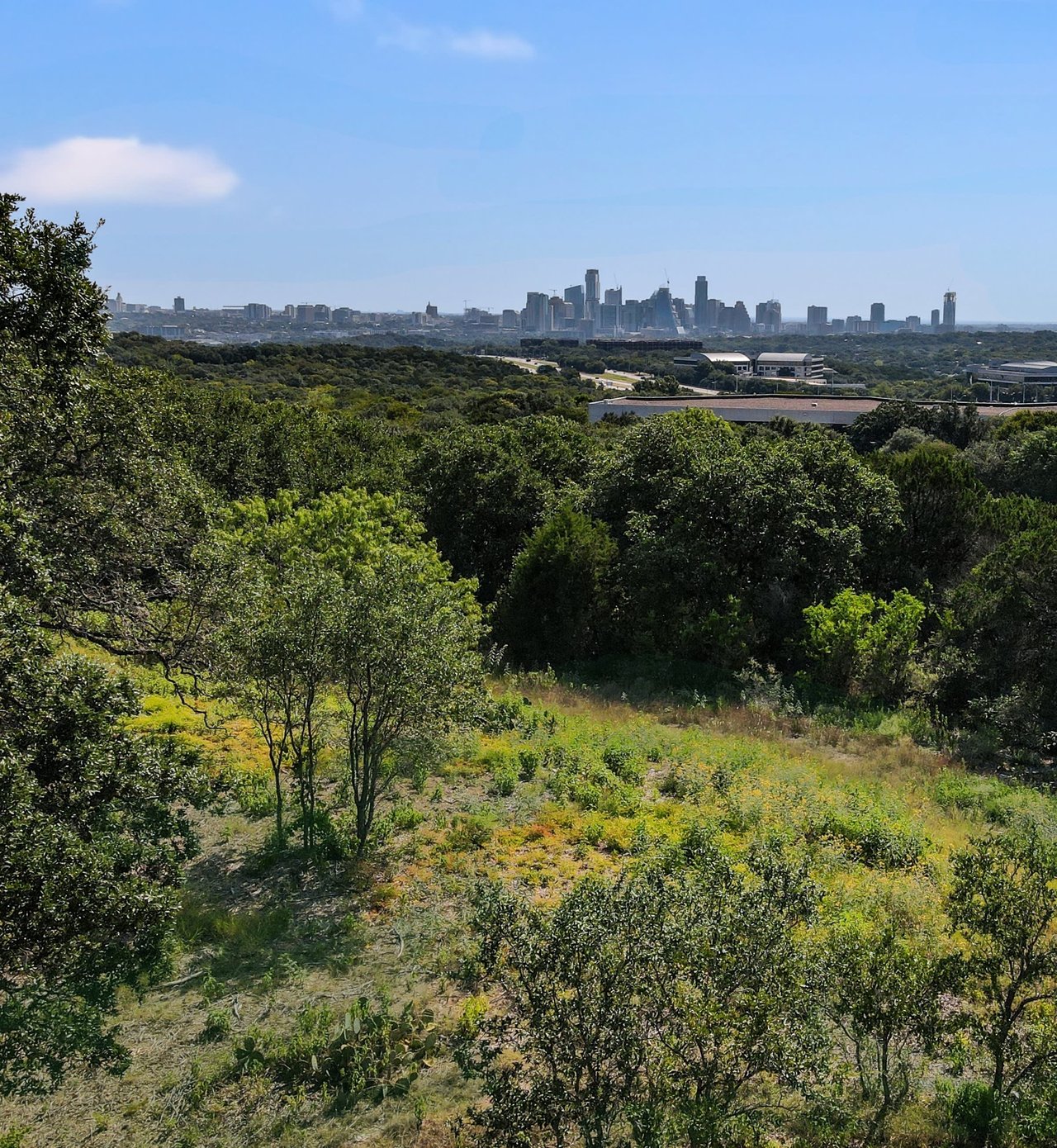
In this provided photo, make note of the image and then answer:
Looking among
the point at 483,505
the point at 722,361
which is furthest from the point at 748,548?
the point at 722,361

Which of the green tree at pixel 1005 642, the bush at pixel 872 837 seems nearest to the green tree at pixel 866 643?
the green tree at pixel 1005 642

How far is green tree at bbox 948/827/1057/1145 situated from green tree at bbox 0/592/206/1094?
5.93m

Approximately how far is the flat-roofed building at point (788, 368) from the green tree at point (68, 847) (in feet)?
449

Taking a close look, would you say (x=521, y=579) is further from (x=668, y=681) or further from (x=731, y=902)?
(x=731, y=902)

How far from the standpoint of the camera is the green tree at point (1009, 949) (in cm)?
628

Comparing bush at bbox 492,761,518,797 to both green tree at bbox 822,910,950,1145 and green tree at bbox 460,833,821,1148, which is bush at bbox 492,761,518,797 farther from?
green tree at bbox 460,833,821,1148

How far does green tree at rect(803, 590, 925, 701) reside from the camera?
728 inches

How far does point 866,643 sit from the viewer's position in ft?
60.1

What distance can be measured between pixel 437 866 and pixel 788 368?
142052 mm

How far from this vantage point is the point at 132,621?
11070 millimetres

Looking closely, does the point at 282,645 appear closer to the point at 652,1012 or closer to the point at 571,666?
the point at 652,1012

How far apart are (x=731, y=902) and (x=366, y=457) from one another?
2670cm

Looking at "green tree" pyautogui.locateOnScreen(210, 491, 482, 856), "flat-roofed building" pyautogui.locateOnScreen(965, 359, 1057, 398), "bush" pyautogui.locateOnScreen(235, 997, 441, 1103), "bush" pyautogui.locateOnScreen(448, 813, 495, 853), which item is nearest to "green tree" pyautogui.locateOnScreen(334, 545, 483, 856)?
"green tree" pyautogui.locateOnScreen(210, 491, 482, 856)

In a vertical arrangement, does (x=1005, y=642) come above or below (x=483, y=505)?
below
